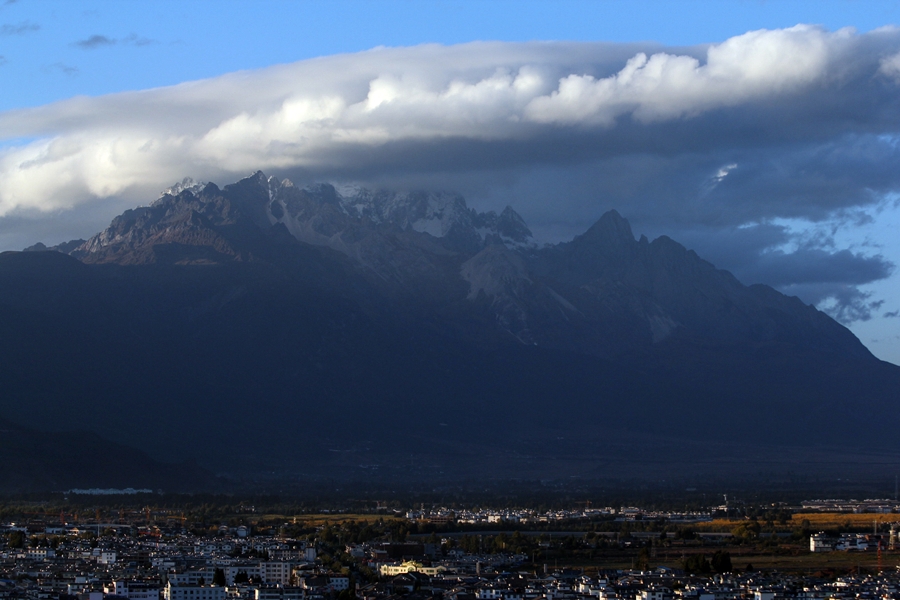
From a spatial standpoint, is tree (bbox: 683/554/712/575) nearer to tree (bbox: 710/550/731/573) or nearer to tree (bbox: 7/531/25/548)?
tree (bbox: 710/550/731/573)

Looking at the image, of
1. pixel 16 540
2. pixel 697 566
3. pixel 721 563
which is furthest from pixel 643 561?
pixel 16 540

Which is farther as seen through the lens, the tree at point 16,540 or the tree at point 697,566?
the tree at point 16,540

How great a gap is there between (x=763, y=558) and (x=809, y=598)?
4605 cm

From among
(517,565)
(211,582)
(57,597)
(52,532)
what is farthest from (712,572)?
(52,532)

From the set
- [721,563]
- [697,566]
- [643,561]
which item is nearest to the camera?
[697,566]

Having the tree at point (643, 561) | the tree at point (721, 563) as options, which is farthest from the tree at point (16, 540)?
the tree at point (721, 563)

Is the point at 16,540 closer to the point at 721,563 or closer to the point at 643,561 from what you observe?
the point at 643,561

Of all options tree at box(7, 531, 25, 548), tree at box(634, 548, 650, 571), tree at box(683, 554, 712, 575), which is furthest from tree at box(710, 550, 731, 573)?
tree at box(7, 531, 25, 548)

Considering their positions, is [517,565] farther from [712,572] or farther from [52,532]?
[52,532]

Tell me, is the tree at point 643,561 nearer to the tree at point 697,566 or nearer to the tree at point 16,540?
the tree at point 697,566

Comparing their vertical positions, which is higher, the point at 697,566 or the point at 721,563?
the point at 721,563

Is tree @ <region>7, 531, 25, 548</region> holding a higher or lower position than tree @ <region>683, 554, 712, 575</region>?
higher

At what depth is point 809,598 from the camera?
422 ft

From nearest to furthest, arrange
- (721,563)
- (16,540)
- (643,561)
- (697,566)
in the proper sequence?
(697,566), (721,563), (643,561), (16,540)
